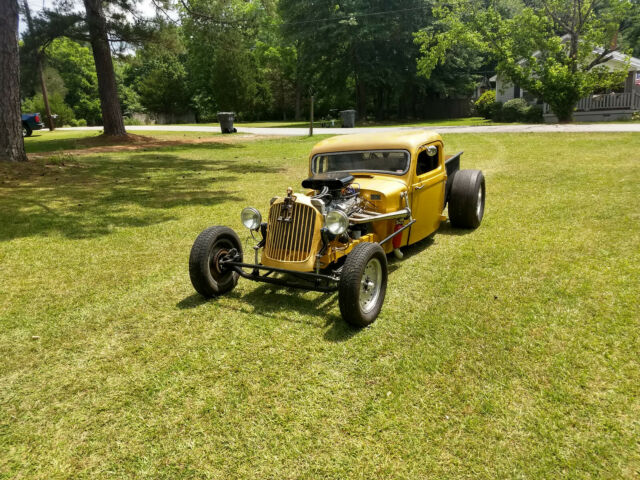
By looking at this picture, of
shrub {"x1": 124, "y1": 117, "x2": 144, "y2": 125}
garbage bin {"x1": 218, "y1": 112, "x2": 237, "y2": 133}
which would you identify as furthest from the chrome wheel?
shrub {"x1": 124, "y1": 117, "x2": 144, "y2": 125}

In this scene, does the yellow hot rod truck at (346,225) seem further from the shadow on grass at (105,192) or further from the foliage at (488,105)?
the foliage at (488,105)

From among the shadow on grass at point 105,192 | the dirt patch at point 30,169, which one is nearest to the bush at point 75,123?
the shadow on grass at point 105,192

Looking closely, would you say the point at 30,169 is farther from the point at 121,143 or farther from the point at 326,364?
the point at 326,364

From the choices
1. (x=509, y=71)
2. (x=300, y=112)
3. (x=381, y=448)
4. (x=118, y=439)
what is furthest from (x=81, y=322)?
(x=300, y=112)

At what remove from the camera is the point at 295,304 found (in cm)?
464

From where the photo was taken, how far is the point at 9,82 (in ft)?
37.3

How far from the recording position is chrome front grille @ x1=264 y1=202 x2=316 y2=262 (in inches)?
173

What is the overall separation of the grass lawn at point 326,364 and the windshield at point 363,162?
4.16 feet

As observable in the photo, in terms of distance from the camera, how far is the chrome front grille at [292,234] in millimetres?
4395

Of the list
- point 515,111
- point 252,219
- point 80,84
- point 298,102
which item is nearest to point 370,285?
point 252,219

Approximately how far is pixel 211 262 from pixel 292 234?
3.11 ft

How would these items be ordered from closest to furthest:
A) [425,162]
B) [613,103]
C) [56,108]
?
[425,162], [613,103], [56,108]

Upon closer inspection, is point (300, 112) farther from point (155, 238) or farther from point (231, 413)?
point (231, 413)

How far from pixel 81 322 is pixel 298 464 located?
2873 millimetres
